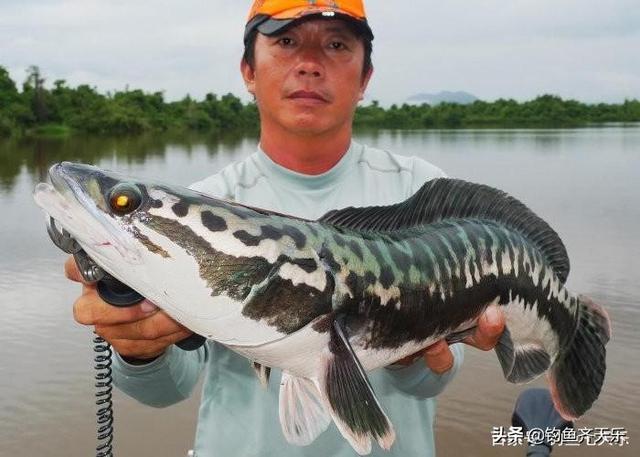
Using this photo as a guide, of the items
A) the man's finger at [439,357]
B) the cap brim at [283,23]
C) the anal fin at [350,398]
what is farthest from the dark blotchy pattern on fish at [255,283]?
the cap brim at [283,23]

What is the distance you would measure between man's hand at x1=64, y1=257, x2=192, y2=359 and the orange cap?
Result: 1.41m

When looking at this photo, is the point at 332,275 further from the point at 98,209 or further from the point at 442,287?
the point at 98,209

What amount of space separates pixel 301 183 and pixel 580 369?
154 cm

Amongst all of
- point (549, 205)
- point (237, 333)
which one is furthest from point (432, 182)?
point (549, 205)

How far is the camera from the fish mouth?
6.27ft

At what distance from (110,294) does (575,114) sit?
319 feet

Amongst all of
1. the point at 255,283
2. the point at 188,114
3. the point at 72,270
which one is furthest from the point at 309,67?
the point at 188,114

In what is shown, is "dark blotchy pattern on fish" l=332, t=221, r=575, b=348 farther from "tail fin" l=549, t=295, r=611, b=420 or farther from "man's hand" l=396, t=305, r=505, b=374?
"tail fin" l=549, t=295, r=611, b=420

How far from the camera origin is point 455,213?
272 cm

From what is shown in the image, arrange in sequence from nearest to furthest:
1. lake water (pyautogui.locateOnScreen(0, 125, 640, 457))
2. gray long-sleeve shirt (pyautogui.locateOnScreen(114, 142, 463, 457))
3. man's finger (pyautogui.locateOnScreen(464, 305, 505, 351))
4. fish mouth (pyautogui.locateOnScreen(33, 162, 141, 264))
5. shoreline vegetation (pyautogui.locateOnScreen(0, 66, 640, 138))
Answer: fish mouth (pyautogui.locateOnScreen(33, 162, 141, 264))
man's finger (pyautogui.locateOnScreen(464, 305, 505, 351))
gray long-sleeve shirt (pyautogui.locateOnScreen(114, 142, 463, 457))
lake water (pyautogui.locateOnScreen(0, 125, 640, 457))
shoreline vegetation (pyautogui.locateOnScreen(0, 66, 640, 138))

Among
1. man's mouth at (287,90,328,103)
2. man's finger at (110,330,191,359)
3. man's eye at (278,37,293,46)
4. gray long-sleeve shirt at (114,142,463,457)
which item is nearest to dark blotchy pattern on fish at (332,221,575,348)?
gray long-sleeve shirt at (114,142,463,457)

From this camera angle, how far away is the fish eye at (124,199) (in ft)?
6.38

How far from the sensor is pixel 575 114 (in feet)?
300

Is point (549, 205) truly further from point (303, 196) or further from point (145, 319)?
point (145, 319)
